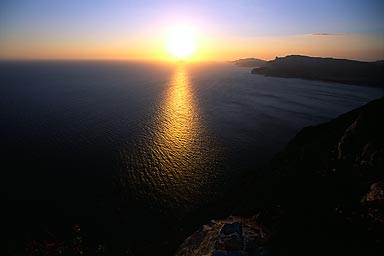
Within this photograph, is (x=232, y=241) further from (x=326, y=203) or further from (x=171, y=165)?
(x=171, y=165)

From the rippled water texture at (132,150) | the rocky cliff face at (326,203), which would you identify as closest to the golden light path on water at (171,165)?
the rippled water texture at (132,150)

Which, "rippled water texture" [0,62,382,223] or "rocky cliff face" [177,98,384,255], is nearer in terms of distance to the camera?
"rocky cliff face" [177,98,384,255]

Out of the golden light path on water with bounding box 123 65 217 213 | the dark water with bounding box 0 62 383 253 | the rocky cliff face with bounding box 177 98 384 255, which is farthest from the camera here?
the golden light path on water with bounding box 123 65 217 213

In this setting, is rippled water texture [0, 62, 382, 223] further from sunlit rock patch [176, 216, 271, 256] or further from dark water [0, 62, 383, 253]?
sunlit rock patch [176, 216, 271, 256]

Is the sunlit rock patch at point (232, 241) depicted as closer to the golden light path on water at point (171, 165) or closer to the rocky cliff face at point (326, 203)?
the rocky cliff face at point (326, 203)

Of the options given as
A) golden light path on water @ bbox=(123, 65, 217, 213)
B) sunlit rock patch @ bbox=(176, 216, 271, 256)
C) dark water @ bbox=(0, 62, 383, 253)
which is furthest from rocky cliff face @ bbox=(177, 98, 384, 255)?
dark water @ bbox=(0, 62, 383, 253)

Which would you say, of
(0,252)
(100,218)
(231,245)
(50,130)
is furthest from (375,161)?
(50,130)
